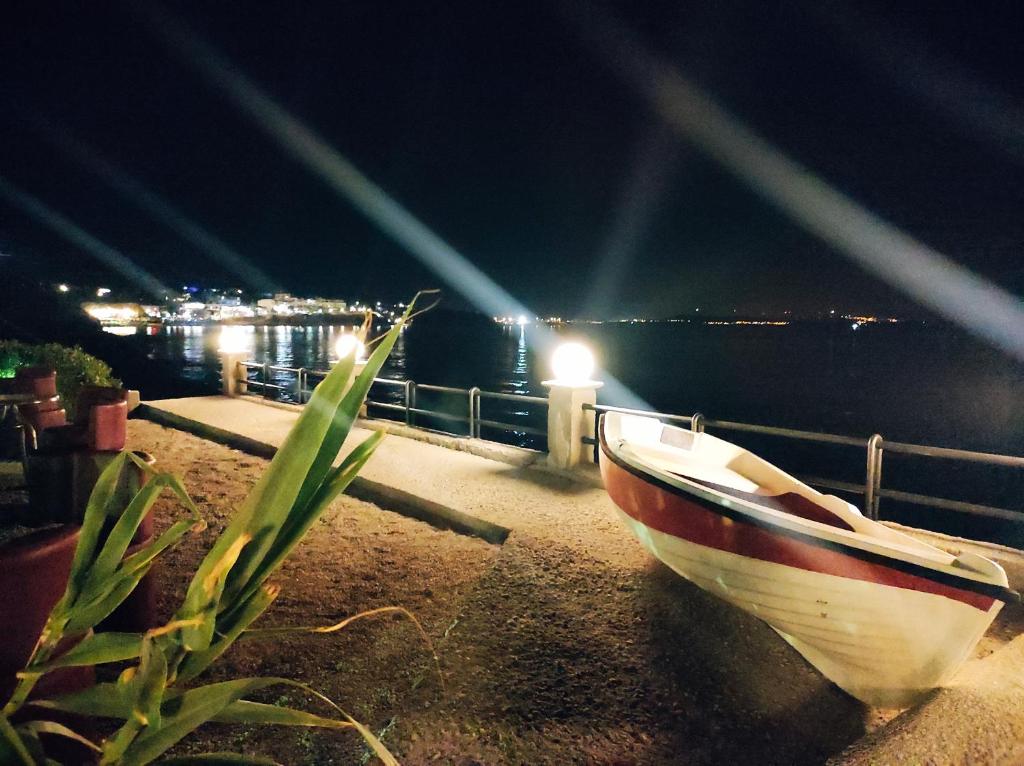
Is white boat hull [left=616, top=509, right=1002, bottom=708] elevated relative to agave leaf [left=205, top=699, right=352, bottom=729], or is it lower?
lower

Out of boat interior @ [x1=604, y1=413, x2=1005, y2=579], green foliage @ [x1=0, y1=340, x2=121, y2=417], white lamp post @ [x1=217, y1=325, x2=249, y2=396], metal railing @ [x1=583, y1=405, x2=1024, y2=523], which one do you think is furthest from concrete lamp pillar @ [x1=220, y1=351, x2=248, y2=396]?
boat interior @ [x1=604, y1=413, x2=1005, y2=579]

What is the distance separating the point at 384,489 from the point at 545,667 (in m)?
3.73

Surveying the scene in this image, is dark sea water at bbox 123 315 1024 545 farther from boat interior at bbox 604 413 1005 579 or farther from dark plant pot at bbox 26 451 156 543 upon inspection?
dark plant pot at bbox 26 451 156 543

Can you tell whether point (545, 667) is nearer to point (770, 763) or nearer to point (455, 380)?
point (770, 763)

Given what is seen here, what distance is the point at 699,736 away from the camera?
356cm

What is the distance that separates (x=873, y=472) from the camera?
5965 mm

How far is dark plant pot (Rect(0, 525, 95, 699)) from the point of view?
2270mm

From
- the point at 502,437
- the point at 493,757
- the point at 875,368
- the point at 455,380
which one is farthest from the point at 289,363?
the point at 493,757

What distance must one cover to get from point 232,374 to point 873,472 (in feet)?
42.7

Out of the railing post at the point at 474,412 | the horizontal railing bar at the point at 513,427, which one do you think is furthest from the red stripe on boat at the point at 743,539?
the railing post at the point at 474,412

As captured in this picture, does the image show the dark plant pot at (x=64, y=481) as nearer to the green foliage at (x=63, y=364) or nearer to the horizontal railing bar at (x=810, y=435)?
the horizontal railing bar at (x=810, y=435)

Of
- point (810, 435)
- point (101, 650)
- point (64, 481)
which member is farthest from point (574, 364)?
point (101, 650)

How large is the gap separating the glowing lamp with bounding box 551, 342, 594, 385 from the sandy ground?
2710 mm

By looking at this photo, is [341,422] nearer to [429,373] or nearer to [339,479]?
[339,479]
